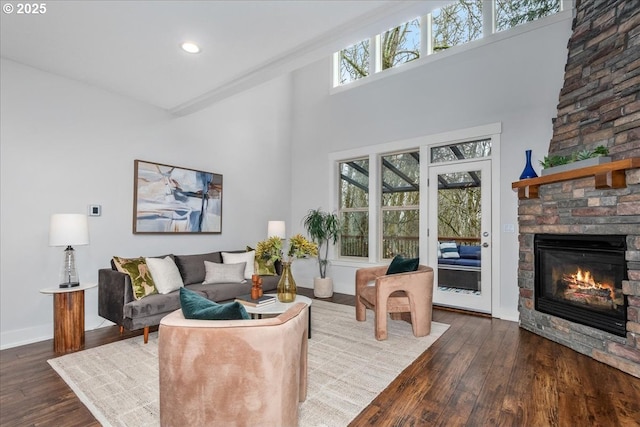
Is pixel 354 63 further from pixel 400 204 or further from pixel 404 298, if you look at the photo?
pixel 404 298

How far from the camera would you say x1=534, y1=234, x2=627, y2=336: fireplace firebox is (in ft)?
9.12

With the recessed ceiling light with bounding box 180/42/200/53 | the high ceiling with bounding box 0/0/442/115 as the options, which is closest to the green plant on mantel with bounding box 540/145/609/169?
the high ceiling with bounding box 0/0/442/115

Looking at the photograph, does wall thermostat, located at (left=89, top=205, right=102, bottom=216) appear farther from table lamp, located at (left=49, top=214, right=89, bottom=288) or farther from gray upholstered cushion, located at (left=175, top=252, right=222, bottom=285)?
gray upholstered cushion, located at (left=175, top=252, right=222, bottom=285)

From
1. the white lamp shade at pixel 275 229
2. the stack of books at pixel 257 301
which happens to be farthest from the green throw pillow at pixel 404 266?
the white lamp shade at pixel 275 229

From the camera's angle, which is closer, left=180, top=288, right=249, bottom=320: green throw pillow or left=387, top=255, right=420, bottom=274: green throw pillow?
left=180, top=288, right=249, bottom=320: green throw pillow

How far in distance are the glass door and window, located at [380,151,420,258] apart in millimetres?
303

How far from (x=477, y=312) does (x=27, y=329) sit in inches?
204

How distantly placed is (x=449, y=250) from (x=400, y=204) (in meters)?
1.06

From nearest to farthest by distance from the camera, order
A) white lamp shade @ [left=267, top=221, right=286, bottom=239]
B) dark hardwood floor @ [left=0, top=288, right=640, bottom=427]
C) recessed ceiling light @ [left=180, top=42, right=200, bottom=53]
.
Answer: dark hardwood floor @ [left=0, top=288, right=640, bottom=427] < recessed ceiling light @ [left=180, top=42, right=200, bottom=53] < white lamp shade @ [left=267, top=221, right=286, bottom=239]

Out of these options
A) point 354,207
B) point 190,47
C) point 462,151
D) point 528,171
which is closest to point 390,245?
point 354,207

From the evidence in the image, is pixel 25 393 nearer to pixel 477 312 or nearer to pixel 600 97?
pixel 477 312

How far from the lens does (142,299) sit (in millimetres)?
3227

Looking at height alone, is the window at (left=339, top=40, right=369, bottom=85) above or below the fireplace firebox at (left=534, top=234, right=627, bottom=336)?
above

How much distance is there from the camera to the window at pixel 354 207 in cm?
558
